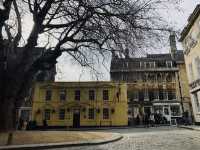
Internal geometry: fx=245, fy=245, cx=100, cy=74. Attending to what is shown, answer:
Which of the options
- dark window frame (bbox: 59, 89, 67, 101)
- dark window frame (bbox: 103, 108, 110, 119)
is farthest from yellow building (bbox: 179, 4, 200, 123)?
dark window frame (bbox: 59, 89, 67, 101)

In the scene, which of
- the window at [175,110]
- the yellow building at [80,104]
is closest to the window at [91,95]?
the yellow building at [80,104]

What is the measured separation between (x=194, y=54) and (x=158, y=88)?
23944mm

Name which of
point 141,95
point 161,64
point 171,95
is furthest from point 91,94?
point 161,64

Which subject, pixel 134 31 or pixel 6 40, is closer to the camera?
pixel 134 31

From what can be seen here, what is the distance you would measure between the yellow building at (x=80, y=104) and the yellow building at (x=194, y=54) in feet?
44.1

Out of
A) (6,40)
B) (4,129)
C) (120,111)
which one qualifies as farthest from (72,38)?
(120,111)

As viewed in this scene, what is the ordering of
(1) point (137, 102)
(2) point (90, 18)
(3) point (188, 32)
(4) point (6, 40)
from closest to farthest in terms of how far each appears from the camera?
(2) point (90, 18) → (4) point (6, 40) → (3) point (188, 32) → (1) point (137, 102)

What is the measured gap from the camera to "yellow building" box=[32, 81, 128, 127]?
124 feet

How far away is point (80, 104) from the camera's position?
38.4 m

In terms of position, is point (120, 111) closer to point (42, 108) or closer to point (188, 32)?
point (42, 108)

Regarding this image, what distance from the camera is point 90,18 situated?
1293 cm

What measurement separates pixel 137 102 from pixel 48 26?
3691cm

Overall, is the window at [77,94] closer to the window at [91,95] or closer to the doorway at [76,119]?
the window at [91,95]

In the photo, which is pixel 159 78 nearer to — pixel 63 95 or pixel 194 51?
pixel 63 95
